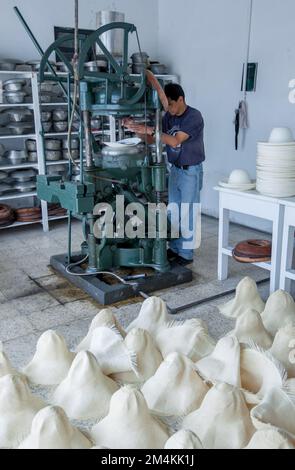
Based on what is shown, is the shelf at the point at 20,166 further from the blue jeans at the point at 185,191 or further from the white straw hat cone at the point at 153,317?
the white straw hat cone at the point at 153,317

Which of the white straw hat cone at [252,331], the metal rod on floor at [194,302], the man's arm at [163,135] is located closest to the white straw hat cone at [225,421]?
the white straw hat cone at [252,331]

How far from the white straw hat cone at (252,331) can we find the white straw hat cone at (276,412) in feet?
1.84

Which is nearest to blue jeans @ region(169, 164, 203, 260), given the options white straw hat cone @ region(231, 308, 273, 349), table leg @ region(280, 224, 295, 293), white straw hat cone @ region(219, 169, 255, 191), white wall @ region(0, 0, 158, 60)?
white straw hat cone @ region(219, 169, 255, 191)

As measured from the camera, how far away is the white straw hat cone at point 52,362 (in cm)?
223

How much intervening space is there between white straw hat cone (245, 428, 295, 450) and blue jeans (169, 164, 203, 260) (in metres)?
2.74

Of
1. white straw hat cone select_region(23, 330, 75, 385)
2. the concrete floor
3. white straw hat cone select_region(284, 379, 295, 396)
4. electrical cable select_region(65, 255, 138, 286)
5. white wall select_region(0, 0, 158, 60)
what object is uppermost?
white wall select_region(0, 0, 158, 60)

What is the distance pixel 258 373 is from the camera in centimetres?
204

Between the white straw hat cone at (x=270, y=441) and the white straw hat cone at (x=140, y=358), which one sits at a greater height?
the white straw hat cone at (x=270, y=441)

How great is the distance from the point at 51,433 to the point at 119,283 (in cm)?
209

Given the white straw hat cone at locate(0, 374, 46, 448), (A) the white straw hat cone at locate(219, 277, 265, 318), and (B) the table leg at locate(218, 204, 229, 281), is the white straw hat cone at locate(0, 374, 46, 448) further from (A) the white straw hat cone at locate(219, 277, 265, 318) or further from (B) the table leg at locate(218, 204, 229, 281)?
(B) the table leg at locate(218, 204, 229, 281)

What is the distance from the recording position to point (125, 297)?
3.45m

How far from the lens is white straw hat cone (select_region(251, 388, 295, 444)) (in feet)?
5.45

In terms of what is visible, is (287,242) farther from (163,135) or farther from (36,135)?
(36,135)
